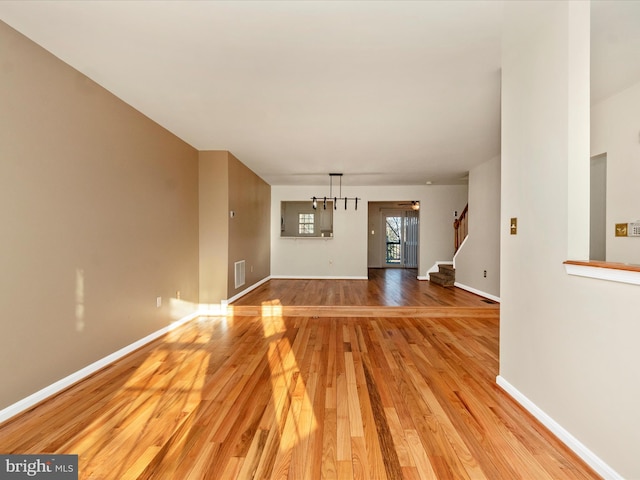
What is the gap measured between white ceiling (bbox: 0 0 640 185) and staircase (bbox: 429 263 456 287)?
3.38m

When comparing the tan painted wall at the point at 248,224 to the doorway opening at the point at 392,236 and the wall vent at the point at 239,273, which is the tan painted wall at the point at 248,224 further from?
the doorway opening at the point at 392,236

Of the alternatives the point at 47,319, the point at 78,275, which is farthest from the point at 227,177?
the point at 47,319

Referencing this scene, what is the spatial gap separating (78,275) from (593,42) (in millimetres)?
4418

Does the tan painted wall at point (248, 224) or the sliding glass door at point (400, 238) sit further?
the sliding glass door at point (400, 238)

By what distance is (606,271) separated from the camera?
1.38 m

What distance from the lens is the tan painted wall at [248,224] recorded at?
4.65m

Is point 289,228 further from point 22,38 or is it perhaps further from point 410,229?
point 22,38

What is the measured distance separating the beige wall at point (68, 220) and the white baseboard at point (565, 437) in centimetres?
344

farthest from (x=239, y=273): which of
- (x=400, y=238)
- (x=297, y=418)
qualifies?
(x=400, y=238)

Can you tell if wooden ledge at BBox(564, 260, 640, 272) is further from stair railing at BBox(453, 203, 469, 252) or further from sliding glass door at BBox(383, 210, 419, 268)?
sliding glass door at BBox(383, 210, 419, 268)

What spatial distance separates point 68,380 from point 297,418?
6.23 ft

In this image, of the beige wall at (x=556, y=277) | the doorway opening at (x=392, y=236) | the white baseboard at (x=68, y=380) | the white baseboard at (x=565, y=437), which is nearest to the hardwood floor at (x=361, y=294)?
the white baseboard at (x=68, y=380)

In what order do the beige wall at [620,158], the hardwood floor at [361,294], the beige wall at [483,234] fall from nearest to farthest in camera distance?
the beige wall at [620,158]
the hardwood floor at [361,294]
the beige wall at [483,234]

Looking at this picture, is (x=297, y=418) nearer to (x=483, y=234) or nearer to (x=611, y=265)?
(x=611, y=265)
